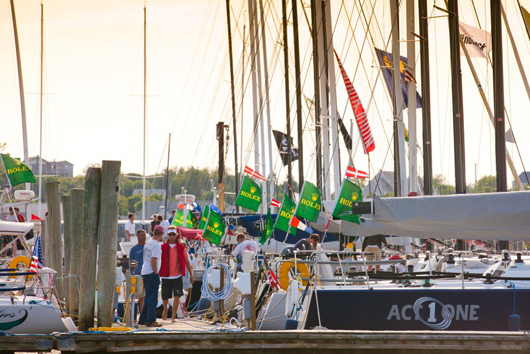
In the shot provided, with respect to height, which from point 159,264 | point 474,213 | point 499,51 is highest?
point 499,51

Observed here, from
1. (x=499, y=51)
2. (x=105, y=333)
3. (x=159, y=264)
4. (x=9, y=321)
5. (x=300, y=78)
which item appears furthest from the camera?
(x=300, y=78)

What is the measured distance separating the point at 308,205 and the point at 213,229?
5537 millimetres

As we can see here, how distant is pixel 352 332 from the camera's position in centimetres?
1051

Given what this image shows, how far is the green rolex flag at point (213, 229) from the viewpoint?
22.4 m

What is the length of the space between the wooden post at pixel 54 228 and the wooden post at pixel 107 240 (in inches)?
121

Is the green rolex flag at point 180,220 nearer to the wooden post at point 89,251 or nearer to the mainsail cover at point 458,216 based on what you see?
the mainsail cover at point 458,216

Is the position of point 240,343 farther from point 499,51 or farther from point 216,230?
point 216,230

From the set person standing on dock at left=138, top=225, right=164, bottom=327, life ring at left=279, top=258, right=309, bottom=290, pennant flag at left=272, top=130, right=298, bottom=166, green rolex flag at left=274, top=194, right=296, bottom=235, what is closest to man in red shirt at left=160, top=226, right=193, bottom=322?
person standing on dock at left=138, top=225, right=164, bottom=327

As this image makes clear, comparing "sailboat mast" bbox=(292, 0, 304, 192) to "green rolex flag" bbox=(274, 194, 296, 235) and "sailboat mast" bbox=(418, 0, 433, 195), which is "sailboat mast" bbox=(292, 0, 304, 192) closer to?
"sailboat mast" bbox=(418, 0, 433, 195)

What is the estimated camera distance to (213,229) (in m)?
22.4

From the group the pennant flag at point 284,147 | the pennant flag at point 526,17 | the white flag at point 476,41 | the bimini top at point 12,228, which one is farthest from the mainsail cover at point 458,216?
the pennant flag at point 284,147

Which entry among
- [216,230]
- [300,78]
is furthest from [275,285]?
[300,78]

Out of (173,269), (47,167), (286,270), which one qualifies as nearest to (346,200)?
(286,270)

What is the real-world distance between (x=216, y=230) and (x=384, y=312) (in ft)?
35.8
